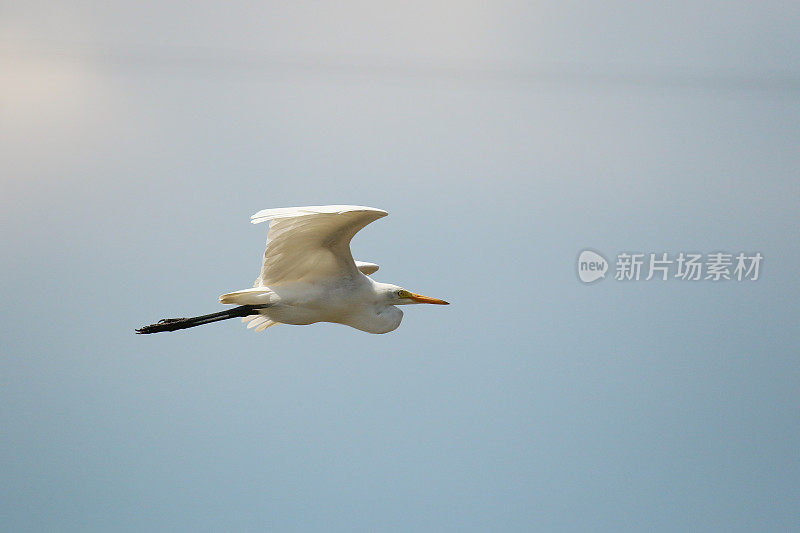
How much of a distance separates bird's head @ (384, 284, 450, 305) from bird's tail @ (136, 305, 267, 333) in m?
0.58

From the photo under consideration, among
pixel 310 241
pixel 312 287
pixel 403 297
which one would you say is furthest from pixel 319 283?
pixel 403 297

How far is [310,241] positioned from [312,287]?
0.24 metres

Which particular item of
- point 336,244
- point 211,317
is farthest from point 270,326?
point 336,244

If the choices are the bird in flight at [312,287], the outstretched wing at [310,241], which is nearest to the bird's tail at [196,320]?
the bird in flight at [312,287]

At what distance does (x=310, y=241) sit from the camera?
3.83m

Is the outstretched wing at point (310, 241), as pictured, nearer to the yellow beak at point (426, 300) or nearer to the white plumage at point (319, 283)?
the white plumage at point (319, 283)

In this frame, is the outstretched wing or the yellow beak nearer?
the outstretched wing

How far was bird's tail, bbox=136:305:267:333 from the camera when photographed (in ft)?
13.0

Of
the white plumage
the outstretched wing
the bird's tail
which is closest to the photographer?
the outstretched wing

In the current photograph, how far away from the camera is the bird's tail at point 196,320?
3.95m

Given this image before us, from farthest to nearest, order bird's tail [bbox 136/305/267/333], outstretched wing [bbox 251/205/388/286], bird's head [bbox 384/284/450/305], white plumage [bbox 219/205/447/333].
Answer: bird's head [bbox 384/284/450/305], bird's tail [bbox 136/305/267/333], white plumage [bbox 219/205/447/333], outstretched wing [bbox 251/205/388/286]

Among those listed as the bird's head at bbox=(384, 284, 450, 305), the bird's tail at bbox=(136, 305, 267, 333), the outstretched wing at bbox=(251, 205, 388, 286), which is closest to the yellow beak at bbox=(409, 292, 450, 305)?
the bird's head at bbox=(384, 284, 450, 305)

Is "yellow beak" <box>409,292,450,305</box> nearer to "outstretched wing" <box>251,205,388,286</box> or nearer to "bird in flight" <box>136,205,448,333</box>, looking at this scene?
"bird in flight" <box>136,205,448,333</box>

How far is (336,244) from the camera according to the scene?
152 inches
